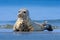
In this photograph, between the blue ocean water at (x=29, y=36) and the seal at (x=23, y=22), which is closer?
the blue ocean water at (x=29, y=36)

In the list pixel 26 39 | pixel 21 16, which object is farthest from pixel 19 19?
pixel 26 39

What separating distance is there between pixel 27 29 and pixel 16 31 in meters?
1.03

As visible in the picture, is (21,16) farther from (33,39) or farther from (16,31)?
(33,39)

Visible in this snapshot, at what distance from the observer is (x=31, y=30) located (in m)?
37.6

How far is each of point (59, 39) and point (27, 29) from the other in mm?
10377

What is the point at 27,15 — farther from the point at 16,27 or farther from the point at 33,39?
the point at 33,39

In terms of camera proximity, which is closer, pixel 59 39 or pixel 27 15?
pixel 59 39

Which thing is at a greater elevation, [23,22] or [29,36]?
[23,22]

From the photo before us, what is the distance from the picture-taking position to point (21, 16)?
37.2 m

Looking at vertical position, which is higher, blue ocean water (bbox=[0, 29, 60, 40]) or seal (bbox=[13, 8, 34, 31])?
seal (bbox=[13, 8, 34, 31])

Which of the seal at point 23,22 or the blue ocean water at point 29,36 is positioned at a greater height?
the seal at point 23,22

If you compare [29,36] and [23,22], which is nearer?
[29,36]

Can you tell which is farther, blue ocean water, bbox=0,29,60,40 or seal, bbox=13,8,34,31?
seal, bbox=13,8,34,31

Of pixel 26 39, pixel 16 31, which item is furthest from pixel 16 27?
pixel 26 39
